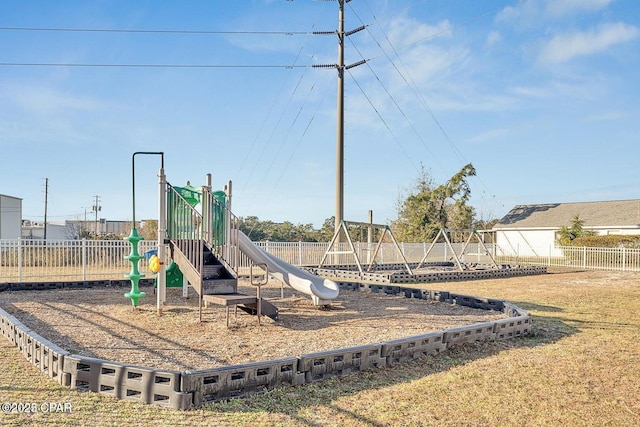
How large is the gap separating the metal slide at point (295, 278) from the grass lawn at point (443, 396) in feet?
11.9

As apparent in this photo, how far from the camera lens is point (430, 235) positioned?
3644 cm

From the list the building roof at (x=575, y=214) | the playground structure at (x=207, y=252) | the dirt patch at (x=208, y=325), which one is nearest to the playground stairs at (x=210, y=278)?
the playground structure at (x=207, y=252)

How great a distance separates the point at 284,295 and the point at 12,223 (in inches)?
1771

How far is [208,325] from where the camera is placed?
7734 millimetres

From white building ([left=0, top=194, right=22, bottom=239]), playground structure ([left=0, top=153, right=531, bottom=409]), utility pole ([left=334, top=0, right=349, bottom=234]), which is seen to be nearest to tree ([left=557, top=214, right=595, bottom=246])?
utility pole ([left=334, top=0, right=349, bottom=234])

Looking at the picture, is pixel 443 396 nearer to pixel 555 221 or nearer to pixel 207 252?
pixel 207 252

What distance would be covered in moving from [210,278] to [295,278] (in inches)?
81.3

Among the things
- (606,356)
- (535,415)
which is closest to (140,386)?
(535,415)

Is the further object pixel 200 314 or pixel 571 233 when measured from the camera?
pixel 571 233

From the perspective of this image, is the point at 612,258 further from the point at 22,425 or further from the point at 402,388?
the point at 22,425

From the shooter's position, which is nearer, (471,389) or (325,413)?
(325,413)

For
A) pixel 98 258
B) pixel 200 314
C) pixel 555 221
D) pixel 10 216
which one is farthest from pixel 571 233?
pixel 10 216

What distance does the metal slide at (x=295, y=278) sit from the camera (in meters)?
9.61

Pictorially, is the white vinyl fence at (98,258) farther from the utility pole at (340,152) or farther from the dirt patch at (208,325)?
the dirt patch at (208,325)
